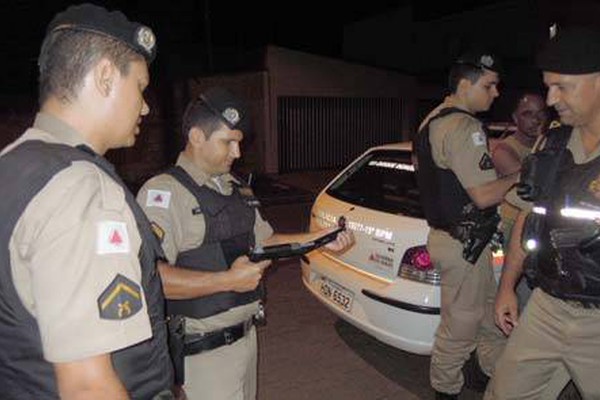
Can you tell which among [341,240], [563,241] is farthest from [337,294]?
[563,241]

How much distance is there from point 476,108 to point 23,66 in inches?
561

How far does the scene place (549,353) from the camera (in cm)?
243

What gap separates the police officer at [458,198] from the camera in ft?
10.4

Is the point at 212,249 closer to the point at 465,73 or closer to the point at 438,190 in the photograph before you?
the point at 438,190

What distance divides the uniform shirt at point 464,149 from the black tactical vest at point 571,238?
27.1 inches

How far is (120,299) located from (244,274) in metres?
0.91

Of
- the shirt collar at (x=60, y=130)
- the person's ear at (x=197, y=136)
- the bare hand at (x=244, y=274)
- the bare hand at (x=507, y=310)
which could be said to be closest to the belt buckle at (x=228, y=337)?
the bare hand at (x=244, y=274)

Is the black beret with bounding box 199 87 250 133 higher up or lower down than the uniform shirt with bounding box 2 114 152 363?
higher up

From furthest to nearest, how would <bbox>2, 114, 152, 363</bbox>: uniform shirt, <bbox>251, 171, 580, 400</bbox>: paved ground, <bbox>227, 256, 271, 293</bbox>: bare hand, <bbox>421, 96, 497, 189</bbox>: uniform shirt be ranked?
<bbox>251, 171, 580, 400</bbox>: paved ground → <bbox>421, 96, 497, 189</bbox>: uniform shirt → <bbox>227, 256, 271, 293</bbox>: bare hand → <bbox>2, 114, 152, 363</bbox>: uniform shirt

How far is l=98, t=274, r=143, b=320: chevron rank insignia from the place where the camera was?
1.14 meters

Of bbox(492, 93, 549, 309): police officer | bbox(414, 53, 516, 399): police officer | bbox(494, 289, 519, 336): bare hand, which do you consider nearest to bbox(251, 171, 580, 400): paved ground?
bbox(414, 53, 516, 399): police officer

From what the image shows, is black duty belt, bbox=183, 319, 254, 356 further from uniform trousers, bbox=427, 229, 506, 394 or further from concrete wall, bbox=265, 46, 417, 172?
concrete wall, bbox=265, 46, 417, 172

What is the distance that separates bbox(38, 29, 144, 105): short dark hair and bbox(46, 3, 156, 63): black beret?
0.04ft

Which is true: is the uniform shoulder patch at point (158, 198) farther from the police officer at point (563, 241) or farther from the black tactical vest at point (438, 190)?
the black tactical vest at point (438, 190)
